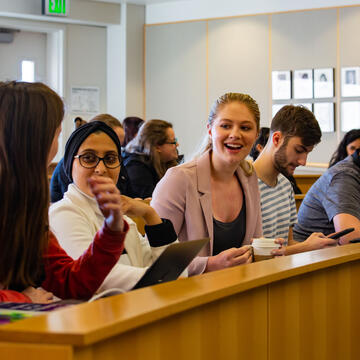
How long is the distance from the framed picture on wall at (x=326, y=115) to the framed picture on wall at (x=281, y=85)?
1.46ft

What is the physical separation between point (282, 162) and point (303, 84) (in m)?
5.51

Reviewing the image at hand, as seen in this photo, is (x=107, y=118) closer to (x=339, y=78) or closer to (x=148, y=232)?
(x=148, y=232)

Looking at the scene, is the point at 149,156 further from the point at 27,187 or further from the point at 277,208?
the point at 27,187

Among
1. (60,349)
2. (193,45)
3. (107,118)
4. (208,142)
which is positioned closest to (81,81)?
(193,45)

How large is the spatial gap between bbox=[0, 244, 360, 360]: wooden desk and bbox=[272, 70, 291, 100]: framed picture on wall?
639 centimetres

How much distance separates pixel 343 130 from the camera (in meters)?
8.43

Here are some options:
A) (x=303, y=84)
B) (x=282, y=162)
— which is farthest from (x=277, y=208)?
(x=303, y=84)

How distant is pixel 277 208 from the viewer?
3.23 metres

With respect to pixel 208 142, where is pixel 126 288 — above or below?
below

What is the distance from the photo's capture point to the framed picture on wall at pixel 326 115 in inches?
332

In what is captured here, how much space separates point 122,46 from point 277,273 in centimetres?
795

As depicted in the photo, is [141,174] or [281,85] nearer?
[141,174]

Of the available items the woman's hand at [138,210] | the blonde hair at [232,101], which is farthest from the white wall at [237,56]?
the woman's hand at [138,210]

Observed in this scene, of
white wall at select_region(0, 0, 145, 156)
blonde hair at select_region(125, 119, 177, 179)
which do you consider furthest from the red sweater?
white wall at select_region(0, 0, 145, 156)
